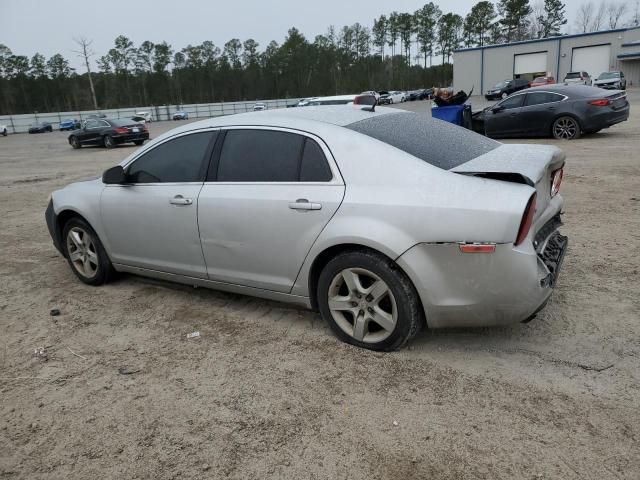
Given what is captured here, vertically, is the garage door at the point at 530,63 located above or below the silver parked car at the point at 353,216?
above

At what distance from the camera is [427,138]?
349 cm

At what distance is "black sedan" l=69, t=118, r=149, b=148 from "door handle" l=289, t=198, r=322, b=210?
21390mm

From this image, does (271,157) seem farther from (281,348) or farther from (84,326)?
(84,326)

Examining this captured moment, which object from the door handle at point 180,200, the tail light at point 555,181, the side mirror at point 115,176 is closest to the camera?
the tail light at point 555,181

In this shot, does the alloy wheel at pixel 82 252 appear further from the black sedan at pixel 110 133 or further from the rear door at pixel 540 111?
the black sedan at pixel 110 133

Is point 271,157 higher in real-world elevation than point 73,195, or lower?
higher

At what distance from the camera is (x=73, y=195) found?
4.82 metres

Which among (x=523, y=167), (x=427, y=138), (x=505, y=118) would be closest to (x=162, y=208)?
(x=427, y=138)

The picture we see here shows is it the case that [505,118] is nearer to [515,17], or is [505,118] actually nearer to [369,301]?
[369,301]

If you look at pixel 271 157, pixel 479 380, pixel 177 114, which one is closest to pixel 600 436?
pixel 479 380

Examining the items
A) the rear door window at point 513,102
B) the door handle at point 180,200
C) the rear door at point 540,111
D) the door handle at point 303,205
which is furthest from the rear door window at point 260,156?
the rear door window at point 513,102

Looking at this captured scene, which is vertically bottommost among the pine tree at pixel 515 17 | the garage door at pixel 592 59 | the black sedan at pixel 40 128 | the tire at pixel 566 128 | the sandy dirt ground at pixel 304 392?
the black sedan at pixel 40 128

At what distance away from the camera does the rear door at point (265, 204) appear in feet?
10.8

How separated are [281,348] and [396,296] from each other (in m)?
0.92
